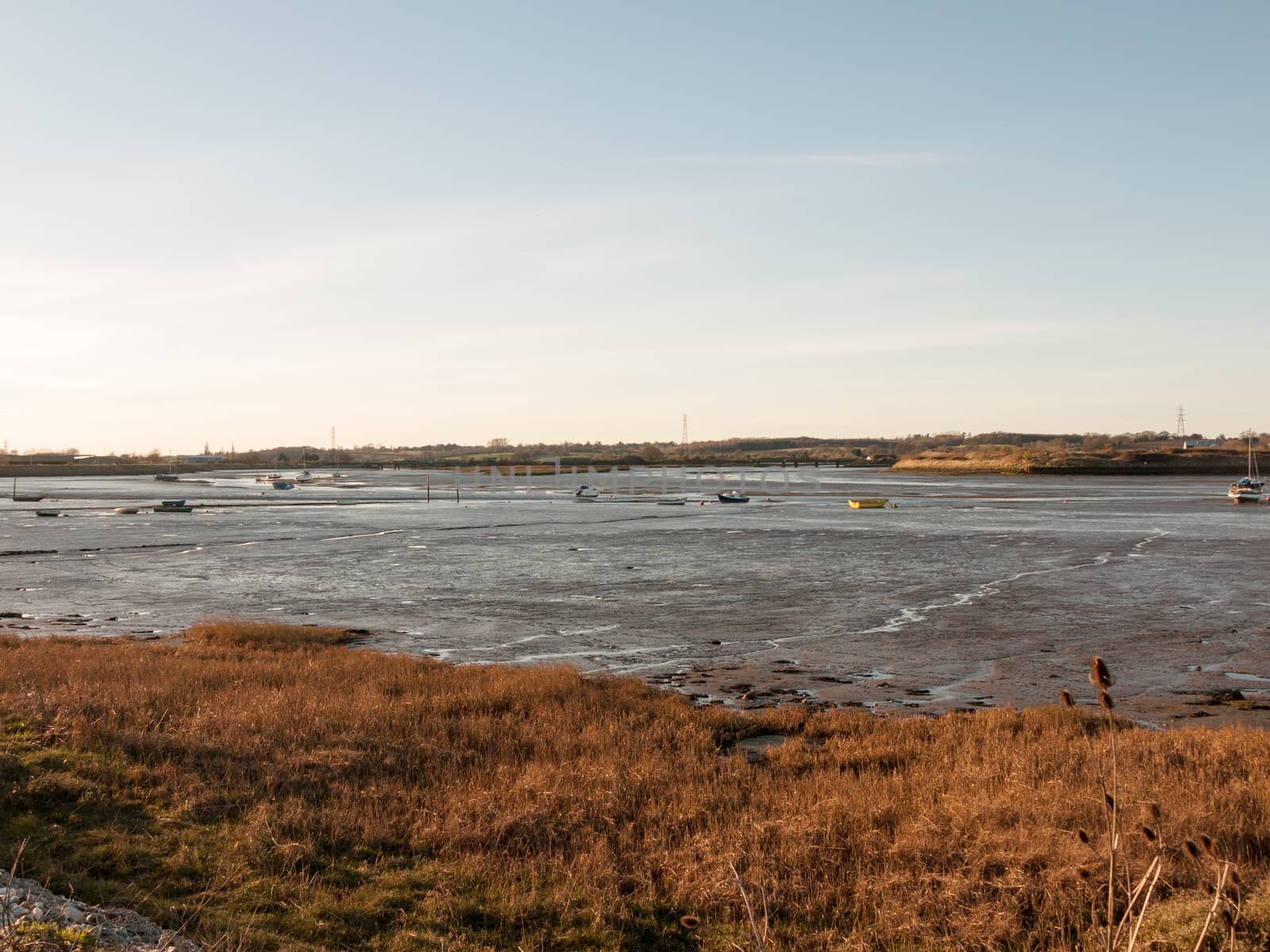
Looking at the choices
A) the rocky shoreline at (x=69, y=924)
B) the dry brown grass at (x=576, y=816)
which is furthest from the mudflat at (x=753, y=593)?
the rocky shoreline at (x=69, y=924)

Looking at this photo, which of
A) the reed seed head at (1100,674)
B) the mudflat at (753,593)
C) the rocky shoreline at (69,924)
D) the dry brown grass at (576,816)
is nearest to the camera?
the reed seed head at (1100,674)

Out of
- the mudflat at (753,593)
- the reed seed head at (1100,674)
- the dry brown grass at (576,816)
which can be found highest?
the reed seed head at (1100,674)

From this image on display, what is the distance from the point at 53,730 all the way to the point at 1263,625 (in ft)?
84.6

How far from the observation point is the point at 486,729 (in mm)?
13617

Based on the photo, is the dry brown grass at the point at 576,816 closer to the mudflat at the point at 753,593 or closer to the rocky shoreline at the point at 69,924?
the rocky shoreline at the point at 69,924

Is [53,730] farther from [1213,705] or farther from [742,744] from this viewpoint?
[1213,705]

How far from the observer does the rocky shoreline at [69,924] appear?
5809mm

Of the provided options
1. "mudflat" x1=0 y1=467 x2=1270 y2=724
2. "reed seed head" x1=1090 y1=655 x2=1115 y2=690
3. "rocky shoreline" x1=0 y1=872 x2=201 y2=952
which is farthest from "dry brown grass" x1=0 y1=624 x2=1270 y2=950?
"mudflat" x1=0 y1=467 x2=1270 y2=724

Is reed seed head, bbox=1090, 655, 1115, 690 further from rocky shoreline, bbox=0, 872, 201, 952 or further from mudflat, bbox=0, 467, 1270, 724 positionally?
mudflat, bbox=0, 467, 1270, 724

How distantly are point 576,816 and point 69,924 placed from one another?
466cm

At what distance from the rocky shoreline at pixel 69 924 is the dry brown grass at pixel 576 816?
0.47m

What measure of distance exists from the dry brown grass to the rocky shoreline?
0.47m

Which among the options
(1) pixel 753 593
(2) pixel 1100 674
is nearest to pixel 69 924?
(2) pixel 1100 674

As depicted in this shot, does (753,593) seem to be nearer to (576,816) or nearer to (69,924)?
(576,816)
